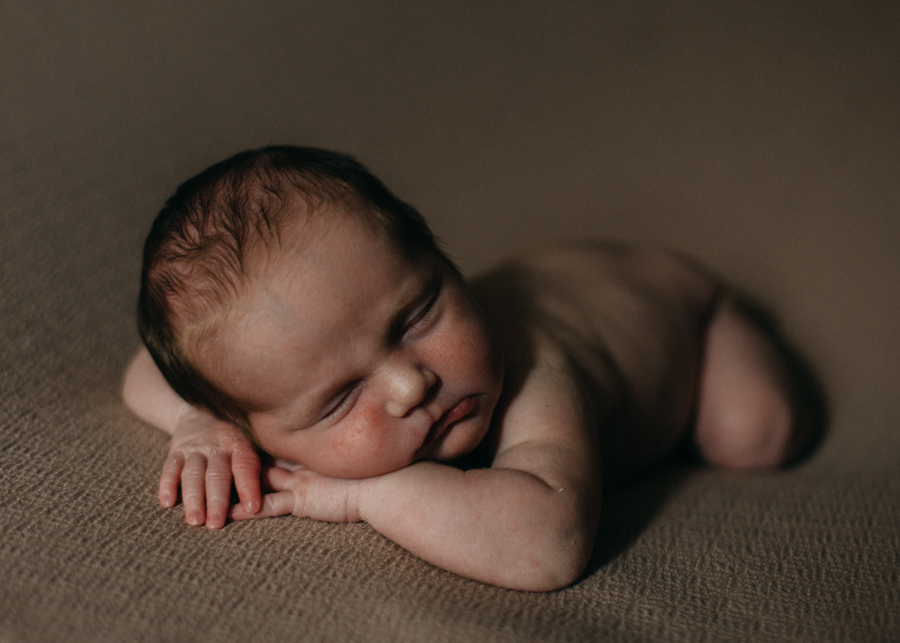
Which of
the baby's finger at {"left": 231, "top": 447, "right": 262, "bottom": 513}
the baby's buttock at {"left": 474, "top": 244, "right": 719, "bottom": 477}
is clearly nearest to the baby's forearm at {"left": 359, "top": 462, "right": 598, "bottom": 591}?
the baby's finger at {"left": 231, "top": 447, "right": 262, "bottom": 513}

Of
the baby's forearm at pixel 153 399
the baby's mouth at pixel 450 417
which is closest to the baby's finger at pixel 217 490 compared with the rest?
the baby's forearm at pixel 153 399

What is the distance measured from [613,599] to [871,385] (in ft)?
2.33

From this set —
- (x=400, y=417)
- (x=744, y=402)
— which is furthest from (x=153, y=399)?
(x=744, y=402)

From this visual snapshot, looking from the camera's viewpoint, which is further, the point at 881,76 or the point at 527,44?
the point at 527,44

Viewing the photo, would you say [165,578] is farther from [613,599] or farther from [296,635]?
[613,599]

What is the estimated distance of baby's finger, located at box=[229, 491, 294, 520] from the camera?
735 mm

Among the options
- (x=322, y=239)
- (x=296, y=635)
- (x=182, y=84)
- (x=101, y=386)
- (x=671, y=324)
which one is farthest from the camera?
(x=182, y=84)

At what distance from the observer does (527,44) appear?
4.68 feet

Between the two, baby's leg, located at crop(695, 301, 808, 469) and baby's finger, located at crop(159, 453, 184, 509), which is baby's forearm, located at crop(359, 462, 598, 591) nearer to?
baby's finger, located at crop(159, 453, 184, 509)

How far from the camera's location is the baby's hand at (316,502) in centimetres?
73

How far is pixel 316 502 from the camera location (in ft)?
2.42

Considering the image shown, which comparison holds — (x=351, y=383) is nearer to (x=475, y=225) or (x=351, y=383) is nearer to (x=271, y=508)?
(x=271, y=508)

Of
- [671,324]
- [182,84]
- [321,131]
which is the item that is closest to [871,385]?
[671,324]

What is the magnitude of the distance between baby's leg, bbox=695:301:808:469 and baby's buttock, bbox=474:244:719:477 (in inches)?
1.1
